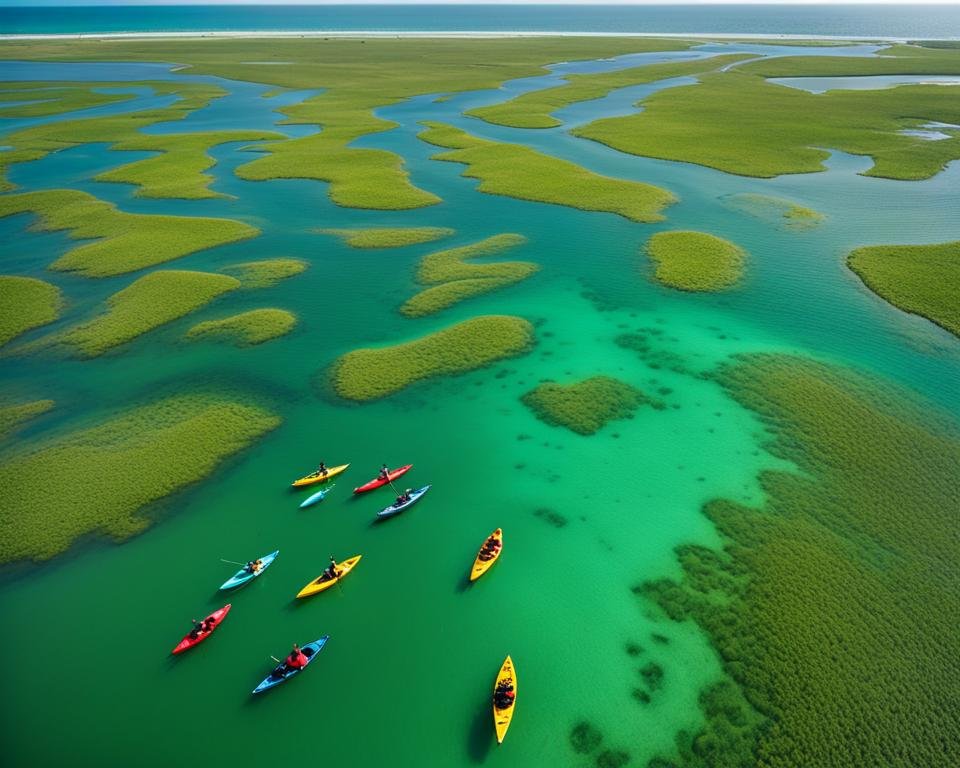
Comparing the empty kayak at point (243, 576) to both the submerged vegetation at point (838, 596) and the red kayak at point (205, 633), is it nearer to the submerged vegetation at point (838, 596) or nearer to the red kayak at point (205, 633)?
the red kayak at point (205, 633)

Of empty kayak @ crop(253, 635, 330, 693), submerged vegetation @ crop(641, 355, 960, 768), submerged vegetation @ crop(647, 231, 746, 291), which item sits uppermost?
submerged vegetation @ crop(647, 231, 746, 291)

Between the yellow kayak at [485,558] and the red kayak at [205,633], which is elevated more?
the yellow kayak at [485,558]

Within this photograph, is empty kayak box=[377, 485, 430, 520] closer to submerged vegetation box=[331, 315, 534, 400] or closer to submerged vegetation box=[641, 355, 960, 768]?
submerged vegetation box=[331, 315, 534, 400]

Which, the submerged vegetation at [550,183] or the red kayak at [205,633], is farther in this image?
the submerged vegetation at [550,183]

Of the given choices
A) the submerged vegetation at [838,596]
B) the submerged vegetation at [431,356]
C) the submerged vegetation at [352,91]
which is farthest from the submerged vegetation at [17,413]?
the submerged vegetation at [352,91]

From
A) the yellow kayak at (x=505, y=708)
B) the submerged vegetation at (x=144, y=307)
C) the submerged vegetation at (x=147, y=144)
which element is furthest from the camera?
the submerged vegetation at (x=147, y=144)

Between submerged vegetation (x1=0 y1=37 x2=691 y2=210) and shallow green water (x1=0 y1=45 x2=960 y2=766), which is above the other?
submerged vegetation (x1=0 y1=37 x2=691 y2=210)

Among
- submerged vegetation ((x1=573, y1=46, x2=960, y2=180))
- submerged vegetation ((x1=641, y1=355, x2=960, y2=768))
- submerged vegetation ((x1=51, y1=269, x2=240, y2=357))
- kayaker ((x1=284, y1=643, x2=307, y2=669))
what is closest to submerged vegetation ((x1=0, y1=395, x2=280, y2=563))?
submerged vegetation ((x1=51, y1=269, x2=240, y2=357))
